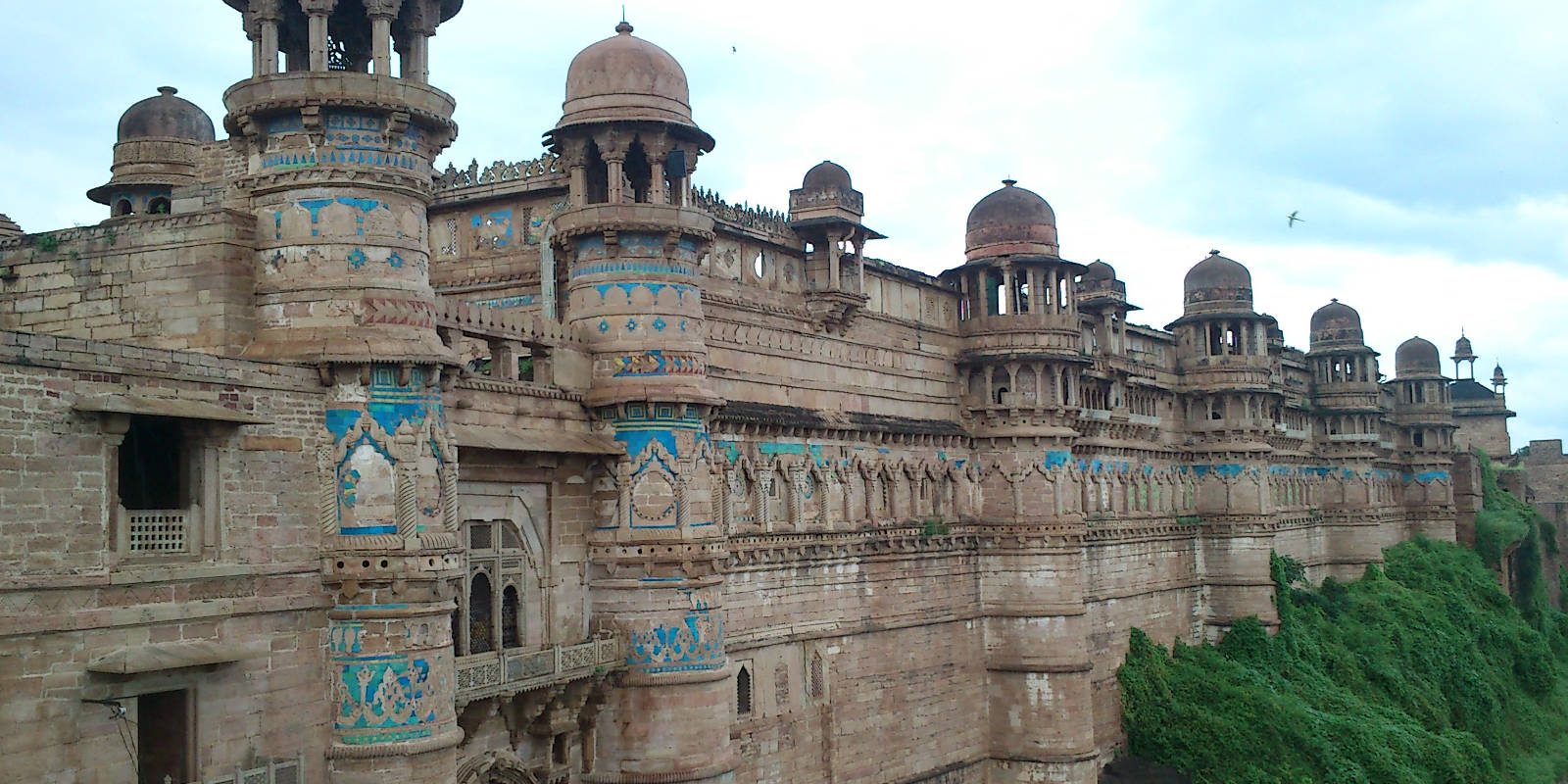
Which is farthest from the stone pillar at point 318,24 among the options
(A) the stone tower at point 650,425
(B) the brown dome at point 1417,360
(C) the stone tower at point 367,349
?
(B) the brown dome at point 1417,360

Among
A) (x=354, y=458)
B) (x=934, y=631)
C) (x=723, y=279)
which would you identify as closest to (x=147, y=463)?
(x=354, y=458)

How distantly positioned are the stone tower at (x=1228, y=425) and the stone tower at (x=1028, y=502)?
12.0 meters

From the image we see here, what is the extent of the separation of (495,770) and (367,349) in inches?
232

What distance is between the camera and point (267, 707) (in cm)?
1476

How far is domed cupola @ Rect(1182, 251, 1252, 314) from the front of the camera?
41594 mm

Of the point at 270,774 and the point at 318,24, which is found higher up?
the point at 318,24

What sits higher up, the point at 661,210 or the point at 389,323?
the point at 661,210

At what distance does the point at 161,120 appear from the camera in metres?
28.1

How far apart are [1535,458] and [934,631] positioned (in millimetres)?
58841

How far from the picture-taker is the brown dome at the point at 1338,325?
52.3 m

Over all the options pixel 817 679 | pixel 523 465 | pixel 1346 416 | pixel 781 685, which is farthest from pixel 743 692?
pixel 1346 416

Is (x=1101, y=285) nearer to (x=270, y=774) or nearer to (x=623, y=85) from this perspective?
(x=623, y=85)

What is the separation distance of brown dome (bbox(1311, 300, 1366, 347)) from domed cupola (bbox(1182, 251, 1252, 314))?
1205 cm

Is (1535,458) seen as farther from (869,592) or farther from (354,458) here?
(354,458)
